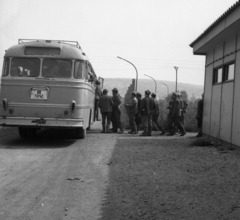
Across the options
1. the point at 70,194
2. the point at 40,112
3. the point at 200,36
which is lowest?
the point at 70,194

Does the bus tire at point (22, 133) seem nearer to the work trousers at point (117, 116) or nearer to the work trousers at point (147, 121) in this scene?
the work trousers at point (117, 116)

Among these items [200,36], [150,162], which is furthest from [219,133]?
[150,162]

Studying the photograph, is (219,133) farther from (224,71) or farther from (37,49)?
(37,49)

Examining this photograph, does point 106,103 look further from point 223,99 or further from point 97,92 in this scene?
point 223,99

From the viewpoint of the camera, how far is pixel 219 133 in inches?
453

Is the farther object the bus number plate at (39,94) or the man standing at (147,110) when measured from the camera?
the man standing at (147,110)

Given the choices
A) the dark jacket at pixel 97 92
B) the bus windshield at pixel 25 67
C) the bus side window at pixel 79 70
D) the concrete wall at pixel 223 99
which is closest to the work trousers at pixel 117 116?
the dark jacket at pixel 97 92

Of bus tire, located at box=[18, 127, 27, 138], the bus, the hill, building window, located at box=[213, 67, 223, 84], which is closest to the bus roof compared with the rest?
the bus

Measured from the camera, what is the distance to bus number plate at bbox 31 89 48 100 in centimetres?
1046

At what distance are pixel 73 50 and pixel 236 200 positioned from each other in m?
7.25

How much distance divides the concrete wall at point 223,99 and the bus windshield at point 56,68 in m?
4.79

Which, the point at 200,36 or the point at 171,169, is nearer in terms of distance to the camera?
the point at 171,169

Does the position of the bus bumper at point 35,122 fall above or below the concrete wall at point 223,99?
below

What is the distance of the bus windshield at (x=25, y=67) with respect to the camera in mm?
10602
